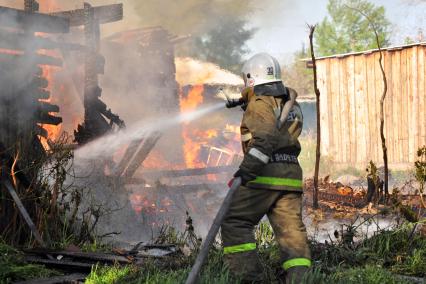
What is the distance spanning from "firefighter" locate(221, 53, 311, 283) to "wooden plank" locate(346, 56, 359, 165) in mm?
11409

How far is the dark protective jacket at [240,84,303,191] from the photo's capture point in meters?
4.42

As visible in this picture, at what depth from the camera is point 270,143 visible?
4.45 meters

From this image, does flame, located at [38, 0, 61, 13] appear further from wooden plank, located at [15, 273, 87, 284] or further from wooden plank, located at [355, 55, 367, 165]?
wooden plank, located at [15, 273, 87, 284]

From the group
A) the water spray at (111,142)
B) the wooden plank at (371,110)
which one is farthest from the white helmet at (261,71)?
the wooden plank at (371,110)

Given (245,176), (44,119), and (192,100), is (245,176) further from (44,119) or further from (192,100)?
(192,100)

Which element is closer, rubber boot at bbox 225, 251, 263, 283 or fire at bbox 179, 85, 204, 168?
rubber boot at bbox 225, 251, 263, 283

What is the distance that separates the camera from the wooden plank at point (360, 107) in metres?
15.6

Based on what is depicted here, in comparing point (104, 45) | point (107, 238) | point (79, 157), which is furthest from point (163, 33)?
point (107, 238)

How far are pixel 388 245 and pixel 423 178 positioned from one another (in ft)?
3.43

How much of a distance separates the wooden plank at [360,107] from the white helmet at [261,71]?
1133 centimetres

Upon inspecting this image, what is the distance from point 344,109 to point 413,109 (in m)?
2.00

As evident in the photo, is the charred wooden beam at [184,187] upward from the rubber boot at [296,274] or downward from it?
downward

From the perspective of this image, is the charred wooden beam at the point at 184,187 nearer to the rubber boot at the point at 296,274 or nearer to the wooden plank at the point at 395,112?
the rubber boot at the point at 296,274

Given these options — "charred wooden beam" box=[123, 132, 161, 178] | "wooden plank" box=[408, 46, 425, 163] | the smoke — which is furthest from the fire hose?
the smoke
